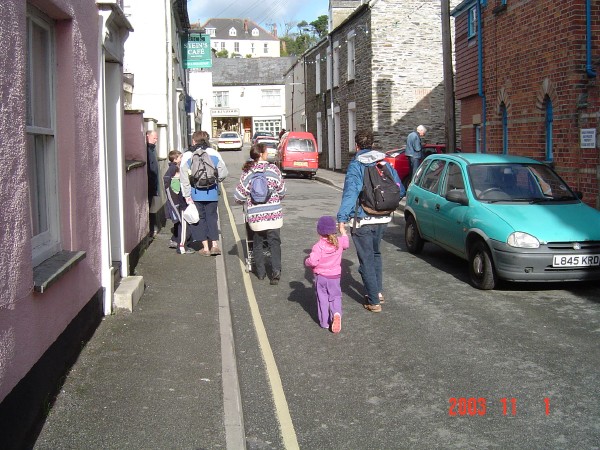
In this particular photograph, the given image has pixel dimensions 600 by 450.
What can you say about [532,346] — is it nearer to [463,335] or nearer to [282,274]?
[463,335]

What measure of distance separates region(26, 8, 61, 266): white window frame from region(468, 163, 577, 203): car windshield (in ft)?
17.9

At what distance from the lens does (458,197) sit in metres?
8.91

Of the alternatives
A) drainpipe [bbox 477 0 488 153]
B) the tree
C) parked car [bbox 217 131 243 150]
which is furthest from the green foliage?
drainpipe [bbox 477 0 488 153]

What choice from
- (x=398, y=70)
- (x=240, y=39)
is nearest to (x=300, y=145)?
(x=398, y=70)

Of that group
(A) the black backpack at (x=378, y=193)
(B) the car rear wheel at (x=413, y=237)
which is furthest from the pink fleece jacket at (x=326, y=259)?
(B) the car rear wheel at (x=413, y=237)

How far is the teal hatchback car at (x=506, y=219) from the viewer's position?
308 inches

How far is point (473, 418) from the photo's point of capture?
15.2ft

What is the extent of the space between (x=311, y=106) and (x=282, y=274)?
32.6 m

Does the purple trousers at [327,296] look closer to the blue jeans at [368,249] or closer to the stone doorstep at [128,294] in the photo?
the blue jeans at [368,249]

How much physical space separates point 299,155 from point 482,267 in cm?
2162

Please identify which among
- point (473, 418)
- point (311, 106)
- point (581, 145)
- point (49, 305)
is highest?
point (311, 106)

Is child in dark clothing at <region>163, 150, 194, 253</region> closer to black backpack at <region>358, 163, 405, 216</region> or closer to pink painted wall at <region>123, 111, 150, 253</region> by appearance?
pink painted wall at <region>123, 111, 150, 253</region>

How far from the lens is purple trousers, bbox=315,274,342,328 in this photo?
21.6 feet

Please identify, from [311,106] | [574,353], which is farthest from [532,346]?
[311,106]
